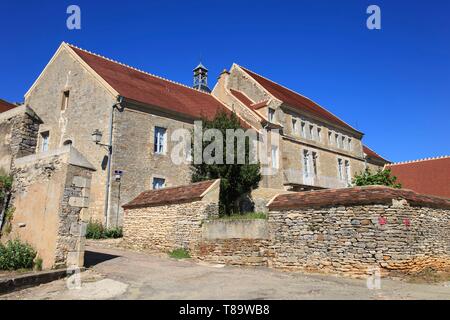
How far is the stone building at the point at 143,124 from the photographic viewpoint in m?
16.7

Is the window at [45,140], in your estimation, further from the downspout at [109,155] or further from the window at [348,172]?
the window at [348,172]

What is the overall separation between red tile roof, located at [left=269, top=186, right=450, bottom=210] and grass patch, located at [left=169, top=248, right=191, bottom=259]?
3183 mm

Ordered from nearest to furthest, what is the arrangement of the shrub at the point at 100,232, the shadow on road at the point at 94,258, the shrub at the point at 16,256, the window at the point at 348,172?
the shrub at the point at 16,256, the shadow on road at the point at 94,258, the shrub at the point at 100,232, the window at the point at 348,172

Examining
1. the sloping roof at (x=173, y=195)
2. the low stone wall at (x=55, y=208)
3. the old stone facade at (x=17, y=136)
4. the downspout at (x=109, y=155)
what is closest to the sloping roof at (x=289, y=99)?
the downspout at (x=109, y=155)

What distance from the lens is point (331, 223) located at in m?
10.1

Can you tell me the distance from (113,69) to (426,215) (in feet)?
56.9

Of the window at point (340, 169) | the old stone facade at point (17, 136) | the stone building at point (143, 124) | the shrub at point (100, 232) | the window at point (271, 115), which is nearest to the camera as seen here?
the old stone facade at point (17, 136)

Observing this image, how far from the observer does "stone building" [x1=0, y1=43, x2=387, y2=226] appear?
16.7 m

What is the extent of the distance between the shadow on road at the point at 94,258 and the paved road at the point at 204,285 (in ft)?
0.09

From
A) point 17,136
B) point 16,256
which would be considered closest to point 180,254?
point 16,256

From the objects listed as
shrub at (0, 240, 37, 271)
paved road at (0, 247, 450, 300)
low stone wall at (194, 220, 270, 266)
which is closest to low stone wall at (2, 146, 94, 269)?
shrub at (0, 240, 37, 271)

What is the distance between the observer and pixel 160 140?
61.3ft
